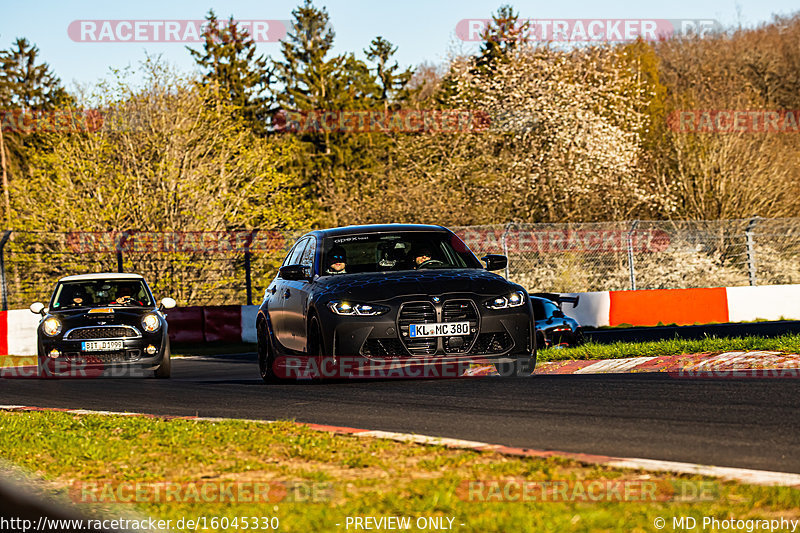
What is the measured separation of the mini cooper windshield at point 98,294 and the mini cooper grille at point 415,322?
264 inches

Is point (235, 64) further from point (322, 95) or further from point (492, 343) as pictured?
point (492, 343)

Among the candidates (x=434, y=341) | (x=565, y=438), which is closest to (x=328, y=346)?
(x=434, y=341)

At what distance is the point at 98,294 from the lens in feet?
54.0


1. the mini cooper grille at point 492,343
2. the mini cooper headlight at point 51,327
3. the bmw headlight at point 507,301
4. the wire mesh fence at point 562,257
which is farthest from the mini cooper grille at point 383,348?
the wire mesh fence at point 562,257

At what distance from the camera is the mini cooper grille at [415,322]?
10.0 m

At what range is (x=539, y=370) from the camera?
39.2 feet

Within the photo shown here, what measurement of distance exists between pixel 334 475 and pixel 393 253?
5927 mm

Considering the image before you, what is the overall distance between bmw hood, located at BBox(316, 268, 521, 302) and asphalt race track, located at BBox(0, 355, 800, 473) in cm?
88

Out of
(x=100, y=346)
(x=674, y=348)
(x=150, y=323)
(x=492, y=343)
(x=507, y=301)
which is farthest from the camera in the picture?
(x=150, y=323)

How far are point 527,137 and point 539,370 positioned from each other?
28551 mm

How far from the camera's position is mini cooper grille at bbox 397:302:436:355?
32.9ft

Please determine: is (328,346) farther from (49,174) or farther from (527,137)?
(527,137)

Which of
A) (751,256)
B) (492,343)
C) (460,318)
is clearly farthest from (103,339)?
(751,256)

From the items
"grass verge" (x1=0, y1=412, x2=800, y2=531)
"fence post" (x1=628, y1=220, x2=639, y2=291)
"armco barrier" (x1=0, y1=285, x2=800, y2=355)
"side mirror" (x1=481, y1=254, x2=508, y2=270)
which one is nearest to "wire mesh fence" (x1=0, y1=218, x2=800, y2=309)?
"fence post" (x1=628, y1=220, x2=639, y2=291)
